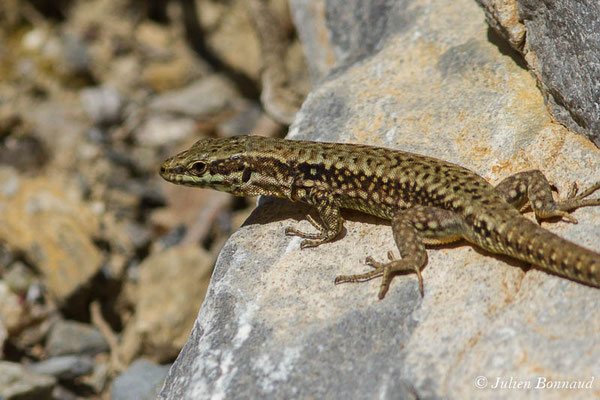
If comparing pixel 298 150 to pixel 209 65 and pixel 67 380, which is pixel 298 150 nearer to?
pixel 67 380

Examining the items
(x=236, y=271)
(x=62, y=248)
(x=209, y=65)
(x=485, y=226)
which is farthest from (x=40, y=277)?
(x=485, y=226)

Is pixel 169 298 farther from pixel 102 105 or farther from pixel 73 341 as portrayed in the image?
pixel 102 105

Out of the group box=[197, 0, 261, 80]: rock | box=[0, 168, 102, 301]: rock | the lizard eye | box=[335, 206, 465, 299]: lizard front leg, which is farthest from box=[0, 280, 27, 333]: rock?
box=[197, 0, 261, 80]: rock

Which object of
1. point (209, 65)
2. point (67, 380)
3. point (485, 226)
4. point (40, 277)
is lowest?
point (67, 380)

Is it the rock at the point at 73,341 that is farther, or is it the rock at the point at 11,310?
the rock at the point at 11,310

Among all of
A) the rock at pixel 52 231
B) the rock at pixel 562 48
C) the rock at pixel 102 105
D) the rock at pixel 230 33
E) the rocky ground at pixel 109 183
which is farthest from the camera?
the rock at pixel 230 33

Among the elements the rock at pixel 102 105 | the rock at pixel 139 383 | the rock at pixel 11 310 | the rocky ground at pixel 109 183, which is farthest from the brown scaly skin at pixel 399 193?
→ the rock at pixel 102 105

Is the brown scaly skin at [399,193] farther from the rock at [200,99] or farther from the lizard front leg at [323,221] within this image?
the rock at [200,99]
